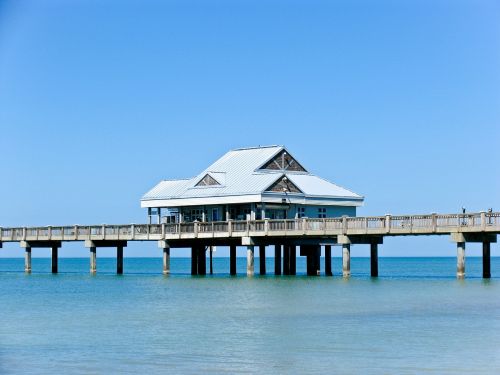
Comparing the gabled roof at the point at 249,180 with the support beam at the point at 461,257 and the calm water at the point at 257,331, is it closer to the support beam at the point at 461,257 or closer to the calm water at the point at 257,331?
the support beam at the point at 461,257

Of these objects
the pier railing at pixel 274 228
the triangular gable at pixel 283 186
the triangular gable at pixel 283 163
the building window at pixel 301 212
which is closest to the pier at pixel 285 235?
the pier railing at pixel 274 228

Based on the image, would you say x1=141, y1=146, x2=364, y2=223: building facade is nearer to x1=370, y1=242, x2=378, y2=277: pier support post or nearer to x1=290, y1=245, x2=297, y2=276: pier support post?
x1=290, y1=245, x2=297, y2=276: pier support post

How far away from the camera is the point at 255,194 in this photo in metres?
61.6

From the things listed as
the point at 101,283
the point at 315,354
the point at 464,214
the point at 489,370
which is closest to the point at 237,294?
the point at 464,214

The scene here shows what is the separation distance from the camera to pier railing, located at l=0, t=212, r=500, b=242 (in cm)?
5025

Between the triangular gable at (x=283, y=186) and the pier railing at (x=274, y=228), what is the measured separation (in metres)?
3.32

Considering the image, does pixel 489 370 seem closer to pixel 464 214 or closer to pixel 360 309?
pixel 360 309

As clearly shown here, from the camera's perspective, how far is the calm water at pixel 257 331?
24391 millimetres

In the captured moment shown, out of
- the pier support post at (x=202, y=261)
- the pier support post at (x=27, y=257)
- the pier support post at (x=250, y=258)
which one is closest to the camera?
the pier support post at (x=250, y=258)

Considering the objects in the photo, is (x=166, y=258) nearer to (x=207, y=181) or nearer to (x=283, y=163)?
(x=207, y=181)

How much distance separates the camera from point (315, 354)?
25.9 metres

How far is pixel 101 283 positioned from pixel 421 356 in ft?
122

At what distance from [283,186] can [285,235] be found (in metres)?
6.06

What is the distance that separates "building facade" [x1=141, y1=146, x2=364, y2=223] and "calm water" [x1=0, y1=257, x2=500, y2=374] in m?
13.8
